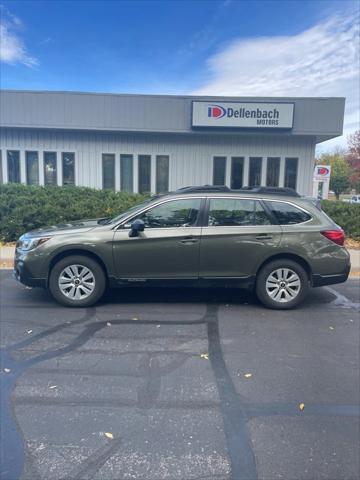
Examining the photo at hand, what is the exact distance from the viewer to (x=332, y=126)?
581 inches

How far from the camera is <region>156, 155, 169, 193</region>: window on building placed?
1617 cm

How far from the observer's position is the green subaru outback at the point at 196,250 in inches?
218

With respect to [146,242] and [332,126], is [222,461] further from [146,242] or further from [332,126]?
[332,126]

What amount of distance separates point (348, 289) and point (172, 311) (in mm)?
3601

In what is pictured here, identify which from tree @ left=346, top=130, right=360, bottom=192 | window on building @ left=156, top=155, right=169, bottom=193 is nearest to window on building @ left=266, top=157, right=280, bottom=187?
window on building @ left=156, top=155, right=169, bottom=193

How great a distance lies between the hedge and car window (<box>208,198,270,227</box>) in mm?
5716

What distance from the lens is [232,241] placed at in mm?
5613

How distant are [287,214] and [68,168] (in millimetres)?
12349

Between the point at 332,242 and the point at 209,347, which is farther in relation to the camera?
the point at 332,242

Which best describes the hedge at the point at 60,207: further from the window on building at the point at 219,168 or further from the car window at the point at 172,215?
the car window at the point at 172,215

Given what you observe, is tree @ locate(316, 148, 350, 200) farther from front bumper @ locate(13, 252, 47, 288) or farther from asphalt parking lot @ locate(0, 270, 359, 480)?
front bumper @ locate(13, 252, 47, 288)

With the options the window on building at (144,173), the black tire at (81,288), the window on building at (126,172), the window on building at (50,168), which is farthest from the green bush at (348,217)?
the window on building at (50,168)

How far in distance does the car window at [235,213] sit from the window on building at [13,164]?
12.8m

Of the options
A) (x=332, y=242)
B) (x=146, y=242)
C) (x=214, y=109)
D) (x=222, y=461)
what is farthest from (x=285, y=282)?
(x=214, y=109)
